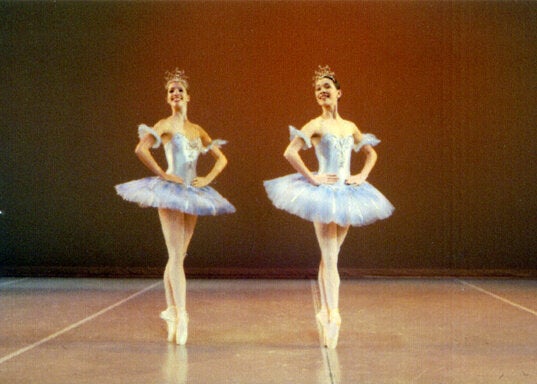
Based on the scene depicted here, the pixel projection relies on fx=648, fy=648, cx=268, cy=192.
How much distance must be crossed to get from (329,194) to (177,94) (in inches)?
38.1

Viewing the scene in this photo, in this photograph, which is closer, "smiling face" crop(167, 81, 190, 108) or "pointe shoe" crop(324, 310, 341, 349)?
"pointe shoe" crop(324, 310, 341, 349)

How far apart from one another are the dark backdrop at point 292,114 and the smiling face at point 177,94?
123 inches

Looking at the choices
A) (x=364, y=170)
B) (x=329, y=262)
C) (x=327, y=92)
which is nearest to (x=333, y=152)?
(x=364, y=170)

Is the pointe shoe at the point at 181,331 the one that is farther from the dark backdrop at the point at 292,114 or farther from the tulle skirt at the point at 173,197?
the dark backdrop at the point at 292,114

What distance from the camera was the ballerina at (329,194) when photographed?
3.09 m

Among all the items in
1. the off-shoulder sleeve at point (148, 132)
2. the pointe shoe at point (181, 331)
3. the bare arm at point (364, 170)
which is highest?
the off-shoulder sleeve at point (148, 132)

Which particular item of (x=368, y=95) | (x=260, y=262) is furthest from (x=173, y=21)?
(x=260, y=262)

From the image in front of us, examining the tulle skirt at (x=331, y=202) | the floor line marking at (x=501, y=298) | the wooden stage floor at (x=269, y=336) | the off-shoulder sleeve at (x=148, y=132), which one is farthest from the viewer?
the floor line marking at (x=501, y=298)

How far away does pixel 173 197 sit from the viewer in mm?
3199

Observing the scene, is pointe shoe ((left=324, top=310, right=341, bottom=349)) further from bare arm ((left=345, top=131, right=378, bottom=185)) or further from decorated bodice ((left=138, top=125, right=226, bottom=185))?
decorated bodice ((left=138, top=125, right=226, bottom=185))

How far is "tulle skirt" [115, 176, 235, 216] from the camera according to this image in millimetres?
3176

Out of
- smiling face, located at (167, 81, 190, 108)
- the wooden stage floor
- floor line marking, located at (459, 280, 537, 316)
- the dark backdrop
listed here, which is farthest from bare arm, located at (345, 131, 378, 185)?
the dark backdrop

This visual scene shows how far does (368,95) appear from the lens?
6.54m

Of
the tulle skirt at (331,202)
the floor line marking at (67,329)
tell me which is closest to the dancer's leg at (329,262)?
the tulle skirt at (331,202)
